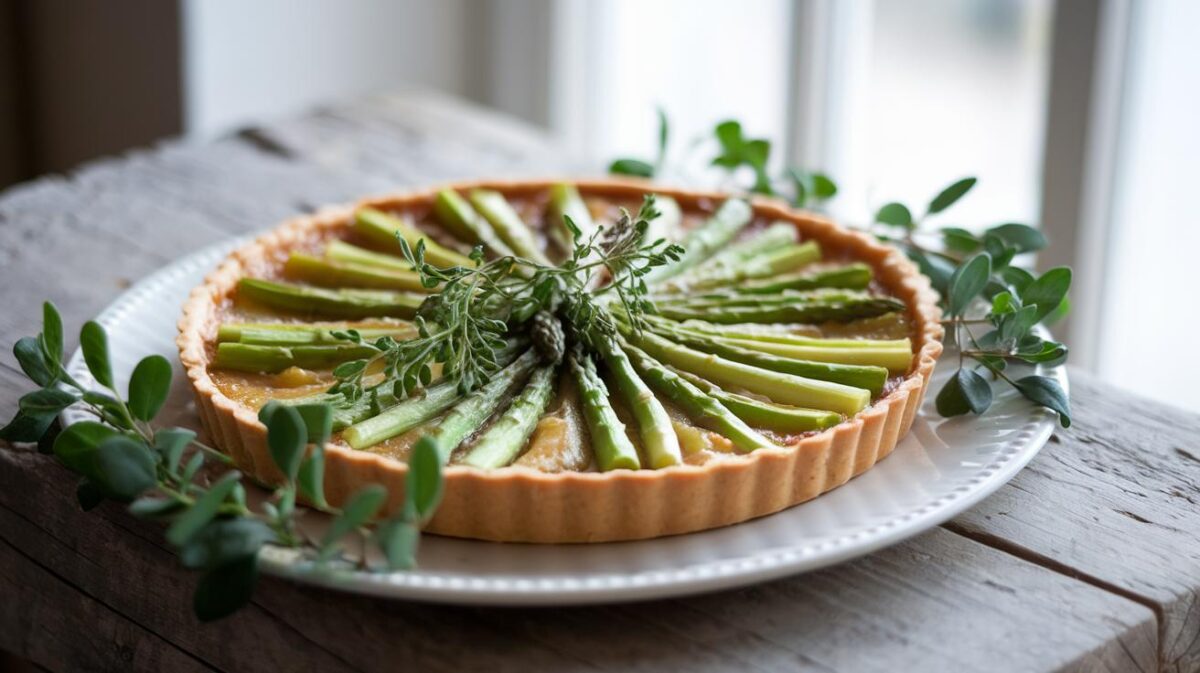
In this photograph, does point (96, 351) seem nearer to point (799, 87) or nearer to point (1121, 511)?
point (1121, 511)

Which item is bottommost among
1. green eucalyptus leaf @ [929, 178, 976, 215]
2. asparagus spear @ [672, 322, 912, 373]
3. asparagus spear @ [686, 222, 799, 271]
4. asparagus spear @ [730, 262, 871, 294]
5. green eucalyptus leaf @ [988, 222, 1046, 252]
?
asparagus spear @ [672, 322, 912, 373]

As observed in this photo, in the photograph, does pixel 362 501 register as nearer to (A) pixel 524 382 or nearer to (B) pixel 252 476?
(B) pixel 252 476

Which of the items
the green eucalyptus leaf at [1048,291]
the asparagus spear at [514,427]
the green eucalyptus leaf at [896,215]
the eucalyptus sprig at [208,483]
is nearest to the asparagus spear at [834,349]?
→ the green eucalyptus leaf at [1048,291]

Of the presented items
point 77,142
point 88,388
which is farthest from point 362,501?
point 77,142

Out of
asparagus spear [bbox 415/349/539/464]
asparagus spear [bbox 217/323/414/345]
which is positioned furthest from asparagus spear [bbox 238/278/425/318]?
asparagus spear [bbox 415/349/539/464]

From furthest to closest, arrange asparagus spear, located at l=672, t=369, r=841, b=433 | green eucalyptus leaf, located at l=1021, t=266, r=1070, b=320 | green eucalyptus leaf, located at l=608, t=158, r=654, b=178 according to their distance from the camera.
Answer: green eucalyptus leaf, located at l=608, t=158, r=654, b=178
green eucalyptus leaf, located at l=1021, t=266, r=1070, b=320
asparagus spear, located at l=672, t=369, r=841, b=433

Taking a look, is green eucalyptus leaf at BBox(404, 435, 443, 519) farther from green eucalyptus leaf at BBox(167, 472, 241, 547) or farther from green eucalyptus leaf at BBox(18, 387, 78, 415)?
green eucalyptus leaf at BBox(18, 387, 78, 415)

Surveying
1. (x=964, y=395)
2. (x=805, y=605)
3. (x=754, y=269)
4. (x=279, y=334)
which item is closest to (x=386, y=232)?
(x=279, y=334)
